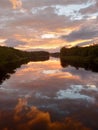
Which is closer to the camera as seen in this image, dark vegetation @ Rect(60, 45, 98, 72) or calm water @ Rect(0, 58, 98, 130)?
calm water @ Rect(0, 58, 98, 130)

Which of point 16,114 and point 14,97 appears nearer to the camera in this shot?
point 16,114

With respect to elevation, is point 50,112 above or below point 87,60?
above

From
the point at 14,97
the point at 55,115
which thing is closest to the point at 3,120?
the point at 55,115

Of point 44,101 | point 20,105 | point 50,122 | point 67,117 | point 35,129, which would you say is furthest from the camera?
point 44,101

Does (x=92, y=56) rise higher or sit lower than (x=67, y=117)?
lower

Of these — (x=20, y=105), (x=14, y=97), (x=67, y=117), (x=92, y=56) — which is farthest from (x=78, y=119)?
(x=92, y=56)

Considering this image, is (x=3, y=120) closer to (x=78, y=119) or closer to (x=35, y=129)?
(x=35, y=129)

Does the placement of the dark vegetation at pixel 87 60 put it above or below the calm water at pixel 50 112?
below

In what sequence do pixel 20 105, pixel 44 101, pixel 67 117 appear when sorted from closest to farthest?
pixel 67 117, pixel 20 105, pixel 44 101

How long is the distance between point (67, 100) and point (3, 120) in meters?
8.25

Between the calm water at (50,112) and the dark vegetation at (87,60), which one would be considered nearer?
the calm water at (50,112)

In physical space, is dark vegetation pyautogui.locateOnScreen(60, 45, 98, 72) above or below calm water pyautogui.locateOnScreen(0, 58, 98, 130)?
below

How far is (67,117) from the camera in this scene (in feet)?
64.6

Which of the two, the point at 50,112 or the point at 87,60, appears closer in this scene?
the point at 50,112
